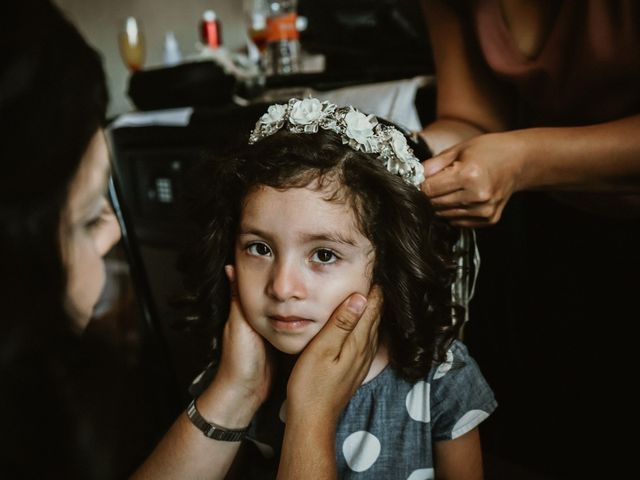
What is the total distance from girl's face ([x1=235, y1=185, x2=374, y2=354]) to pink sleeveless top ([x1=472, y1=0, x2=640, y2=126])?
0.50 m

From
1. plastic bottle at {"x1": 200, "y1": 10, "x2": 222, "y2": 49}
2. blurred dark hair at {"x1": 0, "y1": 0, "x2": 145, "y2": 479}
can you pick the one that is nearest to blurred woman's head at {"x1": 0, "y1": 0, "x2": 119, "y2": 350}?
blurred dark hair at {"x1": 0, "y1": 0, "x2": 145, "y2": 479}

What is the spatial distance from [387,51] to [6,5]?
1.75 metres

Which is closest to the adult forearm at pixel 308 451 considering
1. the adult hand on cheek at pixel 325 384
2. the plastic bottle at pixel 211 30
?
the adult hand on cheek at pixel 325 384

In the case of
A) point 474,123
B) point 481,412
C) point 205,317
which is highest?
point 474,123

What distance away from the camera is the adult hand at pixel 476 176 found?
795 millimetres

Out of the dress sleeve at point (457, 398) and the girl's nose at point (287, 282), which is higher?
the girl's nose at point (287, 282)

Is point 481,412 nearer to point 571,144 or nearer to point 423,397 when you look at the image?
point 423,397

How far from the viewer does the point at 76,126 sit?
36 centimetres

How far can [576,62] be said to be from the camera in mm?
976

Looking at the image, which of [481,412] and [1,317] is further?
[481,412]

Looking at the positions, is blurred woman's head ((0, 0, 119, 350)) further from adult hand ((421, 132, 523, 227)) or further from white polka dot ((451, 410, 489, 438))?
white polka dot ((451, 410, 489, 438))

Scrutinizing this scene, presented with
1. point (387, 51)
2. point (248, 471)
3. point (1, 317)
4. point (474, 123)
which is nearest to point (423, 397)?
point (248, 471)

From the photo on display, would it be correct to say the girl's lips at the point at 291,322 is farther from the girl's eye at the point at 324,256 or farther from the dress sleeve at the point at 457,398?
the dress sleeve at the point at 457,398

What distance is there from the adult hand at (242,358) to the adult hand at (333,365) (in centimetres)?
10
